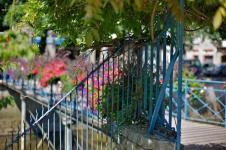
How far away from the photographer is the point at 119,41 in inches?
197

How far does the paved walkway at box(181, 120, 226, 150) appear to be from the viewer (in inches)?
285

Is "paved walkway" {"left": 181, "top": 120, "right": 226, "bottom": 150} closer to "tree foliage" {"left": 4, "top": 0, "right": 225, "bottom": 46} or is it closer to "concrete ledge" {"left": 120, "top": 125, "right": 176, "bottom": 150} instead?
"concrete ledge" {"left": 120, "top": 125, "right": 176, "bottom": 150}

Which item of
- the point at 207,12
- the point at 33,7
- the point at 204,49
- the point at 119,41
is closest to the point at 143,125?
the point at 119,41

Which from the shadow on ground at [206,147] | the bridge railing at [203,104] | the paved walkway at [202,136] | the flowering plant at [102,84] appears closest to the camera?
the flowering plant at [102,84]

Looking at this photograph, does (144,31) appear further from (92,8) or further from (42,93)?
(42,93)

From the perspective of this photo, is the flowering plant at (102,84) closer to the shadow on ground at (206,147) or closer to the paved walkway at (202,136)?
the shadow on ground at (206,147)

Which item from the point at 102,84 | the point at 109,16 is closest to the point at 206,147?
the point at 102,84

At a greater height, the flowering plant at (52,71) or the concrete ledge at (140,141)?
the flowering plant at (52,71)

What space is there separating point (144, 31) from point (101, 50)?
0.65 meters

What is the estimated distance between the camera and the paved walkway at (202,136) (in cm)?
724

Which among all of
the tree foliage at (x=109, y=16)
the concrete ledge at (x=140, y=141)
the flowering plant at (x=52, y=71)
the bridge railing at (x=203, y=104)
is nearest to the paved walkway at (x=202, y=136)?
the bridge railing at (x=203, y=104)

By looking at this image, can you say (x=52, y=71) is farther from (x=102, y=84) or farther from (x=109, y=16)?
(x=109, y=16)

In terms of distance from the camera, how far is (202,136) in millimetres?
8328

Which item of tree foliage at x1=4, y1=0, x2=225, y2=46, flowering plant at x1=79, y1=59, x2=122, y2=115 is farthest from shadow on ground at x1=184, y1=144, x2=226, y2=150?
tree foliage at x1=4, y1=0, x2=225, y2=46
